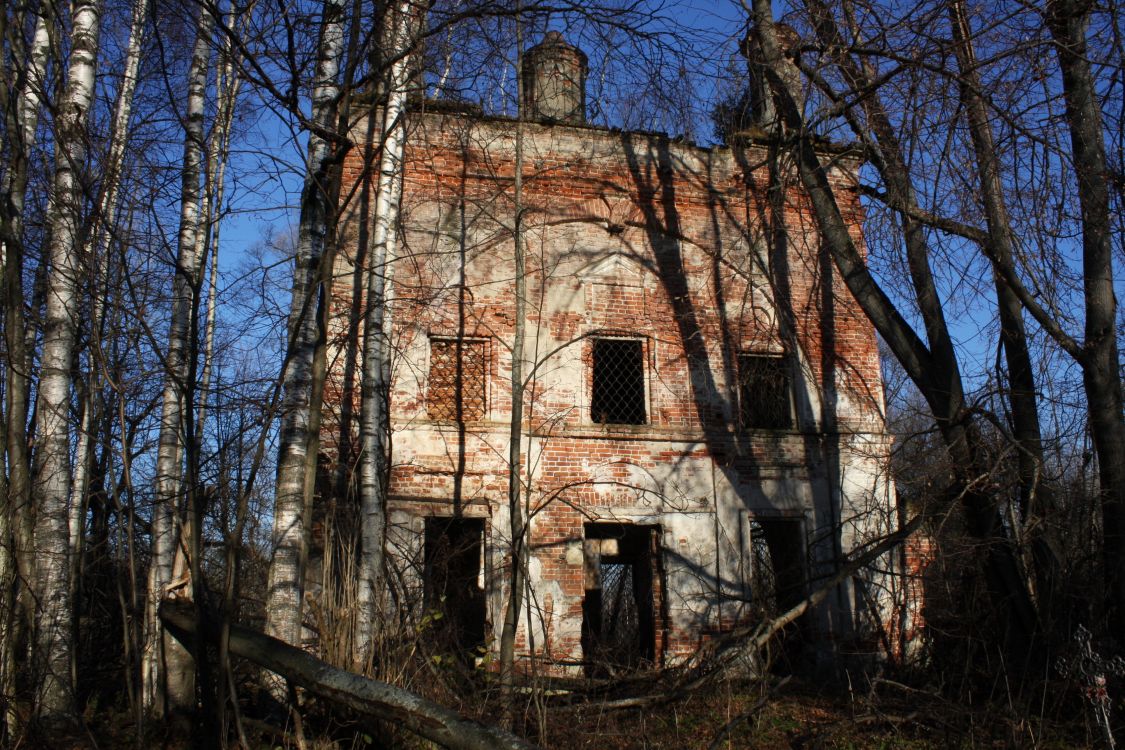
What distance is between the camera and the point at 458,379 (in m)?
11.0

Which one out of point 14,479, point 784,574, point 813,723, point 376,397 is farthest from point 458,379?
point 813,723

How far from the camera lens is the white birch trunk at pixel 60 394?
588 centimetres

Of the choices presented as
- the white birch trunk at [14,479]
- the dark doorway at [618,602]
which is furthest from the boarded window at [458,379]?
the white birch trunk at [14,479]

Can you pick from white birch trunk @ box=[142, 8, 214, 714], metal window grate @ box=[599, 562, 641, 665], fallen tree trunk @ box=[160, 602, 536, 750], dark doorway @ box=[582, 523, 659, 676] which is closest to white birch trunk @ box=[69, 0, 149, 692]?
white birch trunk @ box=[142, 8, 214, 714]

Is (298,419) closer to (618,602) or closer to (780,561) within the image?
(780,561)

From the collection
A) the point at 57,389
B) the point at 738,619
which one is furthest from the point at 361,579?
the point at 738,619

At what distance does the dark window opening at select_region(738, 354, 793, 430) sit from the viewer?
1175 cm

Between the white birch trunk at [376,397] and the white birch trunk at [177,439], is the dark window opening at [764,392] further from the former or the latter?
the white birch trunk at [177,439]

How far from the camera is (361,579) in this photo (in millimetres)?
7949

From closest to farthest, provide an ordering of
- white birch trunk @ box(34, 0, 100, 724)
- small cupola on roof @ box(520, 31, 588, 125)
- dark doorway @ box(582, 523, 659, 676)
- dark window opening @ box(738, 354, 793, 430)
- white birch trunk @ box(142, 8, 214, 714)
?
white birch trunk @ box(34, 0, 100, 724) < white birch trunk @ box(142, 8, 214, 714) < dark doorway @ box(582, 523, 659, 676) < small cupola on roof @ box(520, 31, 588, 125) < dark window opening @ box(738, 354, 793, 430)

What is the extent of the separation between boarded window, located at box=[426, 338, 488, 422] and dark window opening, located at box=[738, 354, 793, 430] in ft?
11.2

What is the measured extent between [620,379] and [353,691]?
290 inches

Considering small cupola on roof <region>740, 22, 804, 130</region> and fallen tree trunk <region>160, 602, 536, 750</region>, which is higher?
small cupola on roof <region>740, 22, 804, 130</region>

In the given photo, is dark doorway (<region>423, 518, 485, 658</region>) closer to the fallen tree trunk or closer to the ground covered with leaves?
the ground covered with leaves
